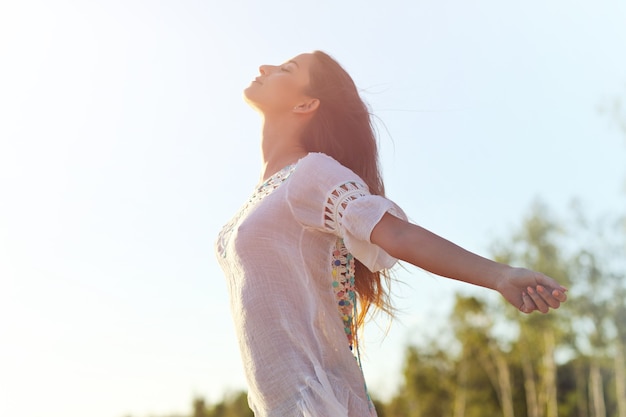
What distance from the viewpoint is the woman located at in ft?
7.88

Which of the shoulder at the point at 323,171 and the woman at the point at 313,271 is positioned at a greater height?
the shoulder at the point at 323,171

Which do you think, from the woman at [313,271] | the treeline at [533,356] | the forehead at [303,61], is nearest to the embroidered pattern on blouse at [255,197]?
the woman at [313,271]

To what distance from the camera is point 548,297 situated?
208cm

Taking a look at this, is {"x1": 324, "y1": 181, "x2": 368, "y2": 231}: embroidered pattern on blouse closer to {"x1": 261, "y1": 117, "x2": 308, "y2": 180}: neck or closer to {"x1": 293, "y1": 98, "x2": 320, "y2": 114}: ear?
{"x1": 261, "y1": 117, "x2": 308, "y2": 180}: neck

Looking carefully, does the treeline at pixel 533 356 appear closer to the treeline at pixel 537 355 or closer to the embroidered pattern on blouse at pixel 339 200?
the treeline at pixel 537 355

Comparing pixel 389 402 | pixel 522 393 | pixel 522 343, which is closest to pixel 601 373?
pixel 522 343

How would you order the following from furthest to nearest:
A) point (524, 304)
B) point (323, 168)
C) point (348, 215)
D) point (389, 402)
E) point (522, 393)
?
point (389, 402)
point (522, 393)
point (323, 168)
point (348, 215)
point (524, 304)

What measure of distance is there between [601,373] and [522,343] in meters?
3.15

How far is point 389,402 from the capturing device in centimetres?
4675

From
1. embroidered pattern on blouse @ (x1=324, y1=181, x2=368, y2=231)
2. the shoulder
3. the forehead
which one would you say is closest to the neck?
the forehead

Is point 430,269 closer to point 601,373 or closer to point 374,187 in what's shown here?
point 374,187

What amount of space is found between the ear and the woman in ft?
0.66

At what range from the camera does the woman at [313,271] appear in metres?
2.40

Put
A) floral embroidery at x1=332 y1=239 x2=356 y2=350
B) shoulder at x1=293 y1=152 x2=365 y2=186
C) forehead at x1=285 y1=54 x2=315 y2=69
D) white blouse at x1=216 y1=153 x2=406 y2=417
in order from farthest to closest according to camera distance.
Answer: forehead at x1=285 y1=54 x2=315 y2=69 < floral embroidery at x1=332 y1=239 x2=356 y2=350 < shoulder at x1=293 y1=152 x2=365 y2=186 < white blouse at x1=216 y1=153 x2=406 y2=417
